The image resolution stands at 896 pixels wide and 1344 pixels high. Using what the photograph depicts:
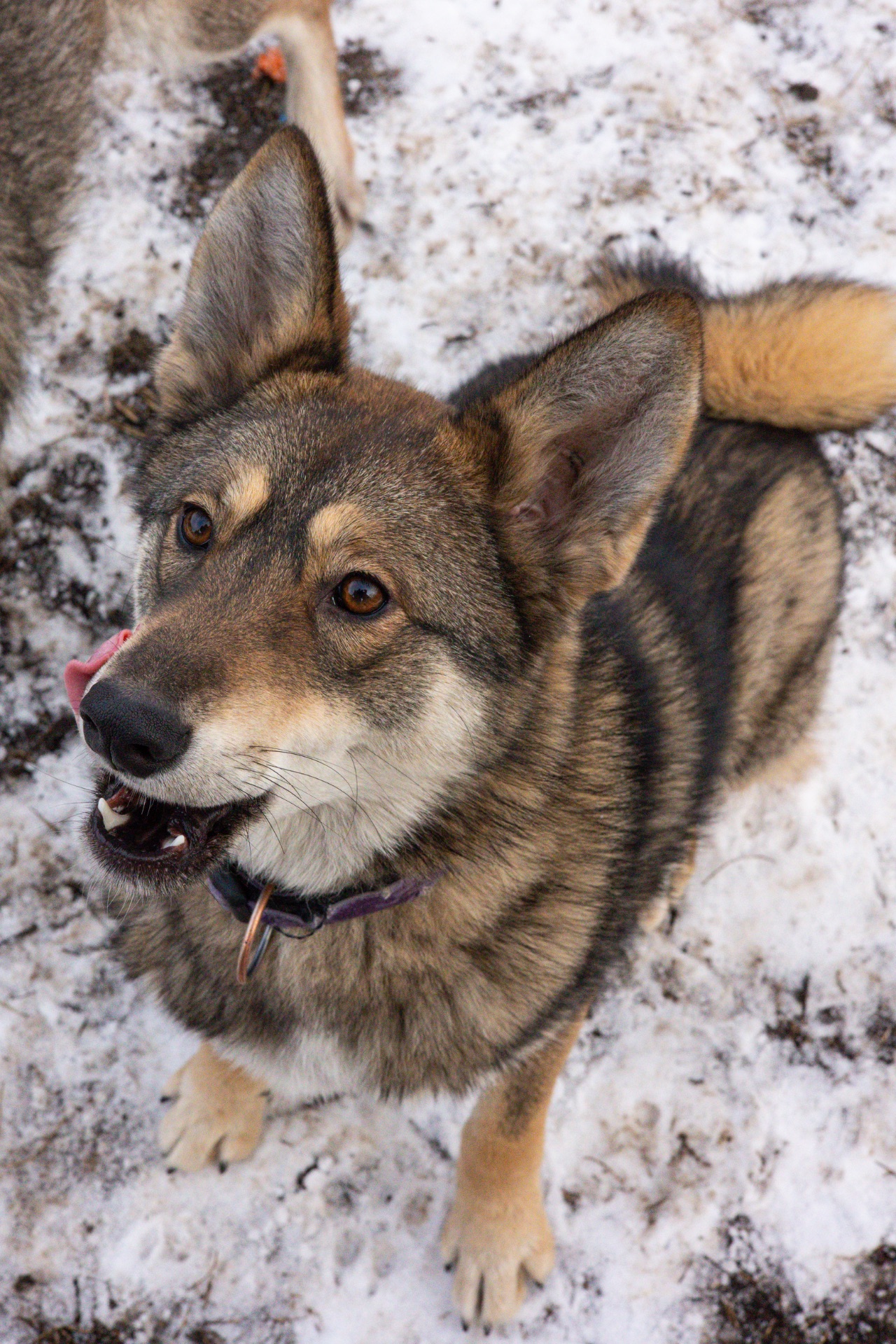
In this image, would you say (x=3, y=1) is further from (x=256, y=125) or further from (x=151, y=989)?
(x=151, y=989)

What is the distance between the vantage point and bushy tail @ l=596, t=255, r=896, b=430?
326cm

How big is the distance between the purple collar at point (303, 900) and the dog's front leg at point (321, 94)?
9.76 ft

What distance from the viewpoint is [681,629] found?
119 inches

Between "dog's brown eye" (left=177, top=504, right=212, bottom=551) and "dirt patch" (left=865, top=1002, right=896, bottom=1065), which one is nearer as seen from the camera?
"dog's brown eye" (left=177, top=504, right=212, bottom=551)

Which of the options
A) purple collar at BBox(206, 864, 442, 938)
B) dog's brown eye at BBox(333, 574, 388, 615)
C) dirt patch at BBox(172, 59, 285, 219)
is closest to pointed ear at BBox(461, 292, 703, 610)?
dog's brown eye at BBox(333, 574, 388, 615)

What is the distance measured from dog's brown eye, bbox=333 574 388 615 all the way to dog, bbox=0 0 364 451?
1499 mm

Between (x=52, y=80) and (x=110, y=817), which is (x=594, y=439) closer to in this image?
(x=110, y=817)

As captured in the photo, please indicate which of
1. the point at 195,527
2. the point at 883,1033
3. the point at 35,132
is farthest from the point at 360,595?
the point at 883,1033

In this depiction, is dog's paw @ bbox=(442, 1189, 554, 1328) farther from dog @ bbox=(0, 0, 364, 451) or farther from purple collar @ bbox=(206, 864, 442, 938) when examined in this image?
dog @ bbox=(0, 0, 364, 451)

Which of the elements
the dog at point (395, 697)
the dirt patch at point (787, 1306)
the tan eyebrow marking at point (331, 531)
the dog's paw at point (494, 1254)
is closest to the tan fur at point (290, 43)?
the dog at point (395, 697)

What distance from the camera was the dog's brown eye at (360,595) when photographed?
6.95 feet

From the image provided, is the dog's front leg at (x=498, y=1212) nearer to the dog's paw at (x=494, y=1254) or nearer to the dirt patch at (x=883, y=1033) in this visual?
the dog's paw at (x=494, y=1254)

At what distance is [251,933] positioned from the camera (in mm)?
2240

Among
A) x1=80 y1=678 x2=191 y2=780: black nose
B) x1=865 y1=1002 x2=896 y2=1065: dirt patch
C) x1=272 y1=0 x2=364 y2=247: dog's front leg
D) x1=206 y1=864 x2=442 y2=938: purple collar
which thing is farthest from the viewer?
x1=272 y1=0 x2=364 y2=247: dog's front leg
